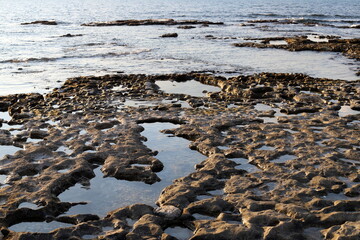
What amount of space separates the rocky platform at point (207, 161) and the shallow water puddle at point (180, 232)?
51 mm

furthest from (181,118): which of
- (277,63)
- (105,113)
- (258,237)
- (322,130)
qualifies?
(277,63)

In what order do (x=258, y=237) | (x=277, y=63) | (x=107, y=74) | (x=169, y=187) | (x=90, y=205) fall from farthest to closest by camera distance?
(x=277, y=63) < (x=107, y=74) < (x=169, y=187) < (x=90, y=205) < (x=258, y=237)

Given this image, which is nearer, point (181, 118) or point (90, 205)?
point (90, 205)

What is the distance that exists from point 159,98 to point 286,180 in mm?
6611

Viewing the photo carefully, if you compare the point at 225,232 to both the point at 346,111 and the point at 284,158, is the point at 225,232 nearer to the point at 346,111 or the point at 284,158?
the point at 284,158

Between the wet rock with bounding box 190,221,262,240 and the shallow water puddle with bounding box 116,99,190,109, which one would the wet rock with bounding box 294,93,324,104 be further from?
the wet rock with bounding box 190,221,262,240

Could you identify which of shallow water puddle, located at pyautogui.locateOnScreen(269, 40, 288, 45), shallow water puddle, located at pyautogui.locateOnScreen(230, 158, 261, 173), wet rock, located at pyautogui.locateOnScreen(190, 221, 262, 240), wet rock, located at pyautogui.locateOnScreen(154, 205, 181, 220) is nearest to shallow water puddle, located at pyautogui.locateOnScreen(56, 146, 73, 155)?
wet rock, located at pyautogui.locateOnScreen(154, 205, 181, 220)

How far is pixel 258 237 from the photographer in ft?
16.7

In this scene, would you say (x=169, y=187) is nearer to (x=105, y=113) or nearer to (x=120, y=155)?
(x=120, y=155)

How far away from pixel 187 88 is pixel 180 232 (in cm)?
927

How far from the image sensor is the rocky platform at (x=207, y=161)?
543 cm

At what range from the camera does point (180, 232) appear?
536cm

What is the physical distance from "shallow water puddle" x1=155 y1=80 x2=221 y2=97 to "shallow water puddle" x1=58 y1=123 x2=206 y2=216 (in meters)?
5.40

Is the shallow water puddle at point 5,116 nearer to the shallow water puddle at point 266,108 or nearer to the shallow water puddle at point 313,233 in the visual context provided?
the shallow water puddle at point 266,108
